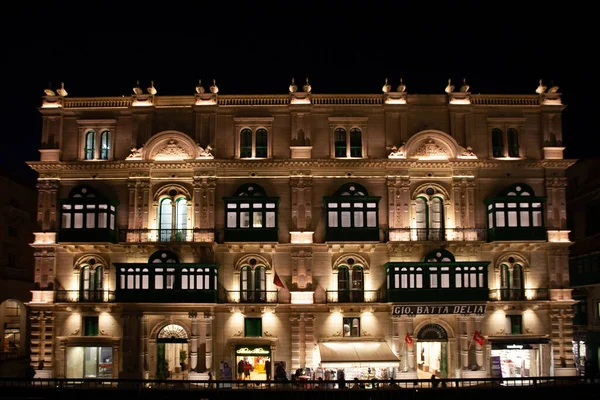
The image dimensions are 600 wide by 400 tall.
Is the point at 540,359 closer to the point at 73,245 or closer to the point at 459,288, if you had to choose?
the point at 459,288

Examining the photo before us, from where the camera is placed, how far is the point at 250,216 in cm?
4959

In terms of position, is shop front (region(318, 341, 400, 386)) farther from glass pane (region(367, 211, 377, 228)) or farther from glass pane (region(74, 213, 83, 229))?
glass pane (region(74, 213, 83, 229))

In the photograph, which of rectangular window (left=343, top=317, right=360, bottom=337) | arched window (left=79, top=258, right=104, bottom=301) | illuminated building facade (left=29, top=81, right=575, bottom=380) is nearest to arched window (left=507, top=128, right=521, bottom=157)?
illuminated building facade (left=29, top=81, right=575, bottom=380)

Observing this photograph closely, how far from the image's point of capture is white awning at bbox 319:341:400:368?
45.7 metres

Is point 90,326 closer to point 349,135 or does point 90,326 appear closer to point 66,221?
point 66,221

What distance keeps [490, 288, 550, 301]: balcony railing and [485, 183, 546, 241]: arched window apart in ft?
12.3

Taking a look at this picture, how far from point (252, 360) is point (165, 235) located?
35.5ft

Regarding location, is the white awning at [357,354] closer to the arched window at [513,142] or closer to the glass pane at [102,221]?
the arched window at [513,142]

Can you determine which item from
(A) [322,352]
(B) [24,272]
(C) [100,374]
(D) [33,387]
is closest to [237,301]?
(A) [322,352]

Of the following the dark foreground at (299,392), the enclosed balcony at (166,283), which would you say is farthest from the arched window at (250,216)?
the dark foreground at (299,392)

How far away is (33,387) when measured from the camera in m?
42.7

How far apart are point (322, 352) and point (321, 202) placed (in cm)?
1055

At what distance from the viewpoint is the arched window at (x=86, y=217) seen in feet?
162

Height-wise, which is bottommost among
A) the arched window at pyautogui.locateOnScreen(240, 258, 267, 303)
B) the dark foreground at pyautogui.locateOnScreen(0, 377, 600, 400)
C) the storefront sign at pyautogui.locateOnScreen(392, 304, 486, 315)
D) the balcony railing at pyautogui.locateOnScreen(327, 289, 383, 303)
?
the dark foreground at pyautogui.locateOnScreen(0, 377, 600, 400)
